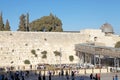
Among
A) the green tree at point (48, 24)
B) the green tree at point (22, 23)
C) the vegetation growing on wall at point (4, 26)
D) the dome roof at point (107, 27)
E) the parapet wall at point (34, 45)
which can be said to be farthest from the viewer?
the dome roof at point (107, 27)

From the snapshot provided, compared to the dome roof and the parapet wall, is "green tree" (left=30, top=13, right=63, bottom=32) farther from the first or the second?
the parapet wall

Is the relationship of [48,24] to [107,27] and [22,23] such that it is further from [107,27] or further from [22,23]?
[107,27]

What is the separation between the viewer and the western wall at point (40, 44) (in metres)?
52.8

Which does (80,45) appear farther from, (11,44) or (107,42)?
(11,44)

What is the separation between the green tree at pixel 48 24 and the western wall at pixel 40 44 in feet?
34.4

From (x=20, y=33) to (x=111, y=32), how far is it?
2132 centimetres

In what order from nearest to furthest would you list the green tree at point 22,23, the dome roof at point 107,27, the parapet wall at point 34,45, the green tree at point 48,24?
the parapet wall at point 34,45 < the green tree at point 22,23 < the green tree at point 48,24 < the dome roof at point 107,27

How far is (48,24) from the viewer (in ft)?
222

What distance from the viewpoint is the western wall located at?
52.8m

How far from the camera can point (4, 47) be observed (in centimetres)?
5266

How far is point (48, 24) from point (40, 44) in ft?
43.7

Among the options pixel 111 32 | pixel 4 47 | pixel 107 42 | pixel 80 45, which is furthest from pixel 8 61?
pixel 111 32

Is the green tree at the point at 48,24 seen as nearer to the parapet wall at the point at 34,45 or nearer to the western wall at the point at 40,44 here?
the western wall at the point at 40,44

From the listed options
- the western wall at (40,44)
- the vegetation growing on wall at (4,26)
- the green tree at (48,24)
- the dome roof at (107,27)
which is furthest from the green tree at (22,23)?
the dome roof at (107,27)
